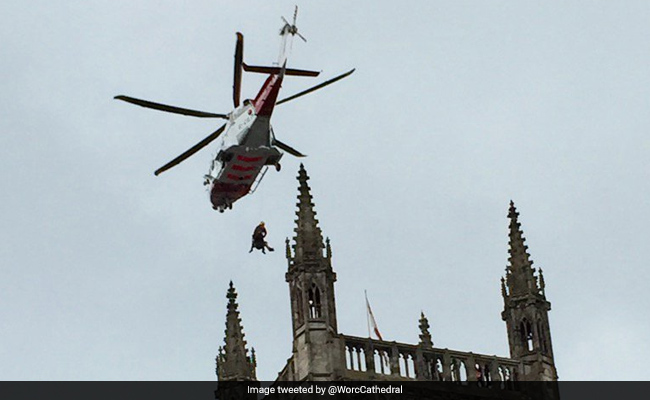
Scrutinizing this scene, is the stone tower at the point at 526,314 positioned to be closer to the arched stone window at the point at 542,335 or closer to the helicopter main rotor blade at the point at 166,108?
the arched stone window at the point at 542,335

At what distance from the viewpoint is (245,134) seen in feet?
345

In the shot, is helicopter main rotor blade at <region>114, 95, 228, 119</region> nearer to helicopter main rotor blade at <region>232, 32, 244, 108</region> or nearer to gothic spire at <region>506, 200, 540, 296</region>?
helicopter main rotor blade at <region>232, 32, 244, 108</region>

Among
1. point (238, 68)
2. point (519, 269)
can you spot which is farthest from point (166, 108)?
point (519, 269)

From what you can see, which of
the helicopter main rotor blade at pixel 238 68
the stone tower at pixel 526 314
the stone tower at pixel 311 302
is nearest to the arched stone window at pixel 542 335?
the stone tower at pixel 526 314

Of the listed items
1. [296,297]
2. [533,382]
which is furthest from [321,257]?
[533,382]

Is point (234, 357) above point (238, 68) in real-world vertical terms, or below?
below

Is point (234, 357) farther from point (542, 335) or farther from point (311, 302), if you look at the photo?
point (542, 335)

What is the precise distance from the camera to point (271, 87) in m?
104

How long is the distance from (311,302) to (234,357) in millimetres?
6026

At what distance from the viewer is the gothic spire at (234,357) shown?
112 m

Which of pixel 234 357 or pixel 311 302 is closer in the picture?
pixel 311 302

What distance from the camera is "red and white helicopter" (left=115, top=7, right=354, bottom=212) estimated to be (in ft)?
341

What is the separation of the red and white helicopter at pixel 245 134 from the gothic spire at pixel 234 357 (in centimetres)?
614

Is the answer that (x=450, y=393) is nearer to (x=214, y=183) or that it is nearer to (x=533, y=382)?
(x=533, y=382)
